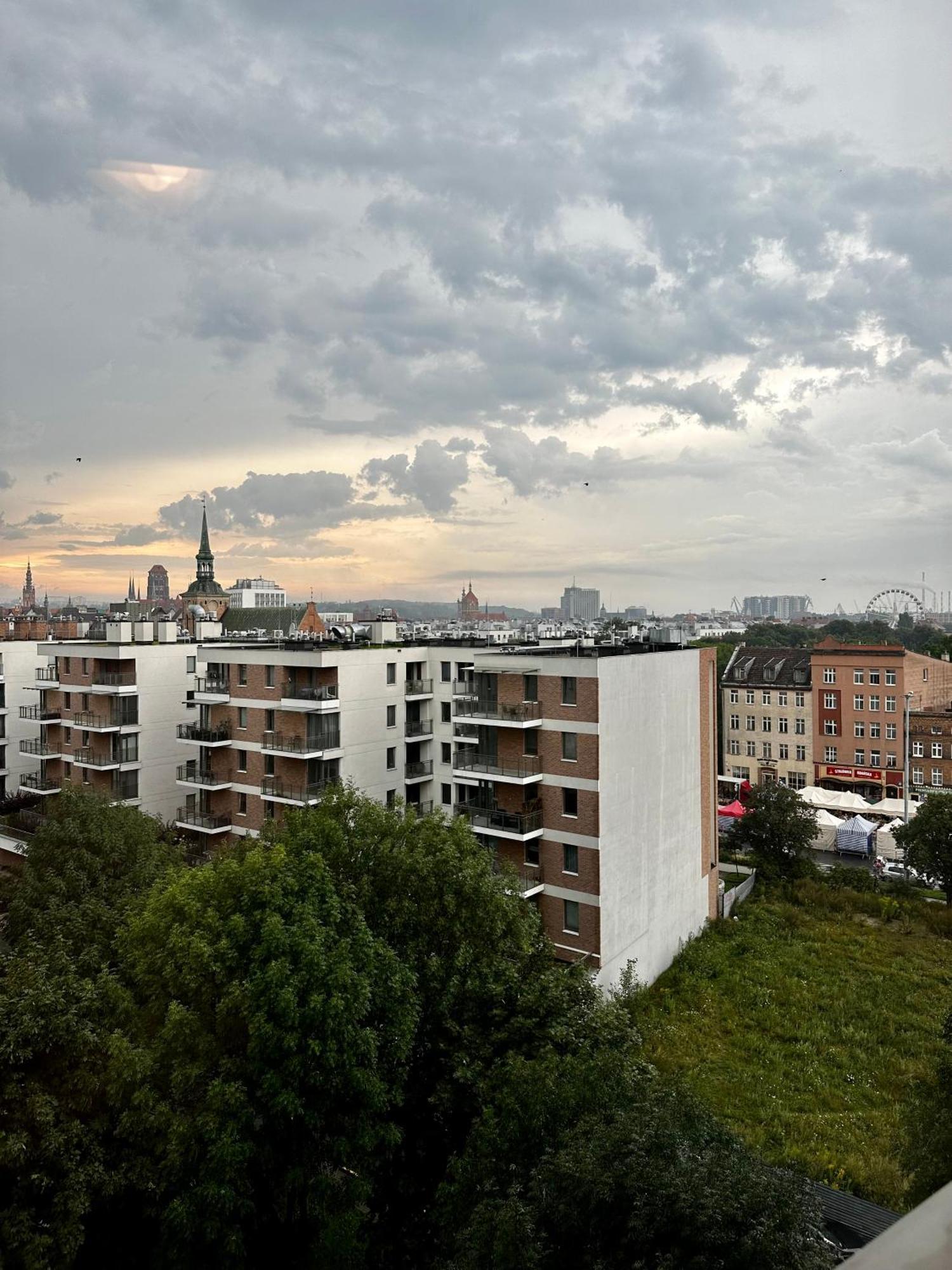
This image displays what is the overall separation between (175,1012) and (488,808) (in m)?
12.9

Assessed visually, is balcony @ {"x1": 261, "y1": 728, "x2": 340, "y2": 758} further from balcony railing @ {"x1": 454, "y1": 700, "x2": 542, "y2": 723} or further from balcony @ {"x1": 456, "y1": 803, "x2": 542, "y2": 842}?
balcony @ {"x1": 456, "y1": 803, "x2": 542, "y2": 842}

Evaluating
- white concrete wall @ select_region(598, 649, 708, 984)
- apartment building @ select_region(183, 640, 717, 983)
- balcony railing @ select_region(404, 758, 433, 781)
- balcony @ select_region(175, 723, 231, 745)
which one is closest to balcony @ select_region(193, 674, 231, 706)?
apartment building @ select_region(183, 640, 717, 983)

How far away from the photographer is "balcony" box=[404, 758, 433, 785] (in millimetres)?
30438

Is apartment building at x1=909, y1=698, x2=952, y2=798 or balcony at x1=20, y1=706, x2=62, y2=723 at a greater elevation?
balcony at x1=20, y1=706, x2=62, y2=723

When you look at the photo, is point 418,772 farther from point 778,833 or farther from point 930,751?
point 930,751

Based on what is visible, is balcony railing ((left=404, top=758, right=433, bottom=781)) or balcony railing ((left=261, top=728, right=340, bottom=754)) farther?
balcony railing ((left=404, top=758, right=433, bottom=781))

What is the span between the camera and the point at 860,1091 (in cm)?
1875

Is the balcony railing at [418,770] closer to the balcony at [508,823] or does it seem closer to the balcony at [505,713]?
the balcony at [505,713]

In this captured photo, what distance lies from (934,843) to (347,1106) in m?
28.2

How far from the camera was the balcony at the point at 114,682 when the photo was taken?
3119 cm

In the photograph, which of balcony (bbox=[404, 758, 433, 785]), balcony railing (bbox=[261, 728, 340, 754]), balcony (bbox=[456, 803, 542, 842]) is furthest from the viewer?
balcony (bbox=[404, 758, 433, 785])

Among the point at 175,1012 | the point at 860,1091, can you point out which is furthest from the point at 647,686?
the point at 175,1012

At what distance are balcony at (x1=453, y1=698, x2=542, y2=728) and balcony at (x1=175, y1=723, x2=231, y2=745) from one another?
9394 millimetres

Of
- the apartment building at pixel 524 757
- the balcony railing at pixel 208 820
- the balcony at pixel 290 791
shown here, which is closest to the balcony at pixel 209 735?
the apartment building at pixel 524 757
